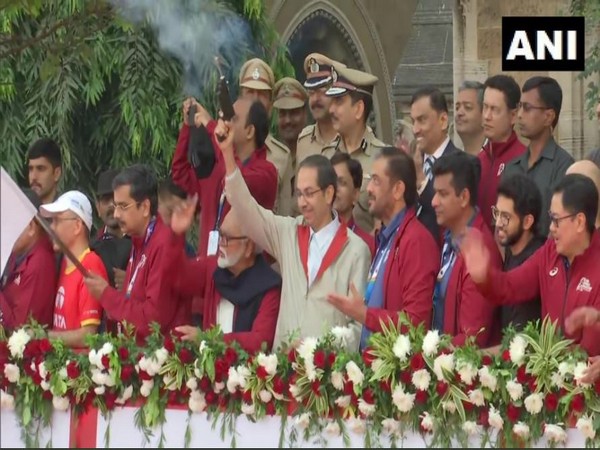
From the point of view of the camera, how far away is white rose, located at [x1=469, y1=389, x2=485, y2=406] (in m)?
9.30

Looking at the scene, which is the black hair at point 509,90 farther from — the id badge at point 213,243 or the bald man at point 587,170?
the id badge at point 213,243

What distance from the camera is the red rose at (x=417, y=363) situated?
31.0 feet

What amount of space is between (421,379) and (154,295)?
1827 millimetres

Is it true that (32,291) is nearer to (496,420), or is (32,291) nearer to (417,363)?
(417,363)

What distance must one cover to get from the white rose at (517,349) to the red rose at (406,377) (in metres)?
0.50

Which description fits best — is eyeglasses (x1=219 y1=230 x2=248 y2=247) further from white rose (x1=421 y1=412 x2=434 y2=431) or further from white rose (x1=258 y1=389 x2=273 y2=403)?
white rose (x1=421 y1=412 x2=434 y2=431)

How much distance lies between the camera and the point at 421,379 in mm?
9445

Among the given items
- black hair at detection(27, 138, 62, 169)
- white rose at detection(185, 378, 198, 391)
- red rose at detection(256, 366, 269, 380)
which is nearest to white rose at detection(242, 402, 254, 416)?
red rose at detection(256, 366, 269, 380)

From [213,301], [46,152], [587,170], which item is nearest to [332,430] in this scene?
[213,301]

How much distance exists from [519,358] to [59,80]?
8104 millimetres

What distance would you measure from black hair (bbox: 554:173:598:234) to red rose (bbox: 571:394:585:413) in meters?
0.88

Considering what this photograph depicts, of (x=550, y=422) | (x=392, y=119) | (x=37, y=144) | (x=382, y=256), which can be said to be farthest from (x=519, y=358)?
(x=392, y=119)

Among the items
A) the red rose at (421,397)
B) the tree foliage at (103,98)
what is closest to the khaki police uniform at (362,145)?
the red rose at (421,397)

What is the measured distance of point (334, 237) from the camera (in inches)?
412
